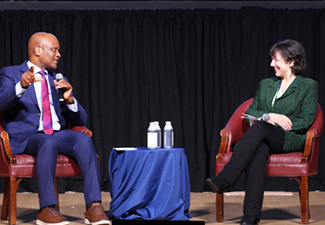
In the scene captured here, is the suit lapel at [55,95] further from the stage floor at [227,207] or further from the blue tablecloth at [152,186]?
the stage floor at [227,207]

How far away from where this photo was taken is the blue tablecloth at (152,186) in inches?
135

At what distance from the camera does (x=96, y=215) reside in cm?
328

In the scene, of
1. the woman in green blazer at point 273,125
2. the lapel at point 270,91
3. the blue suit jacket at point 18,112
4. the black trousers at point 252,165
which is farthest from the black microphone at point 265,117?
the blue suit jacket at point 18,112

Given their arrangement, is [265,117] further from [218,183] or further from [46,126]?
[46,126]

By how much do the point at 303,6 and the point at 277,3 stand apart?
316mm

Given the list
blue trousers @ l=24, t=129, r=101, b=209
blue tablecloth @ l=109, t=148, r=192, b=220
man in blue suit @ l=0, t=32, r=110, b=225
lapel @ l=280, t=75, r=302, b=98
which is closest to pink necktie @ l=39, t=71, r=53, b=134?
man in blue suit @ l=0, t=32, r=110, b=225

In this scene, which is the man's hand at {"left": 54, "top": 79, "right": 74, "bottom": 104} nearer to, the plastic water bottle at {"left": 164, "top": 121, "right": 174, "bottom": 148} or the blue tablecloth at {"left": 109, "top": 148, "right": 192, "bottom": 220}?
the blue tablecloth at {"left": 109, "top": 148, "right": 192, "bottom": 220}

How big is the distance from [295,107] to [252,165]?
0.64 m

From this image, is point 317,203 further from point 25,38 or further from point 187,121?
point 25,38

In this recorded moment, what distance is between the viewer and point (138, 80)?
17.9 feet

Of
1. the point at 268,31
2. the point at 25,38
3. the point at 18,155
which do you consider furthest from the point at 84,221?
the point at 268,31

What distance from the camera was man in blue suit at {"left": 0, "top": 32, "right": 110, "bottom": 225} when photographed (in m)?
3.33

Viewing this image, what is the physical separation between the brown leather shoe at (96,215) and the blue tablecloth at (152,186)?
0.17 meters

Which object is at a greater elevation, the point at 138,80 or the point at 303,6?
the point at 303,6
